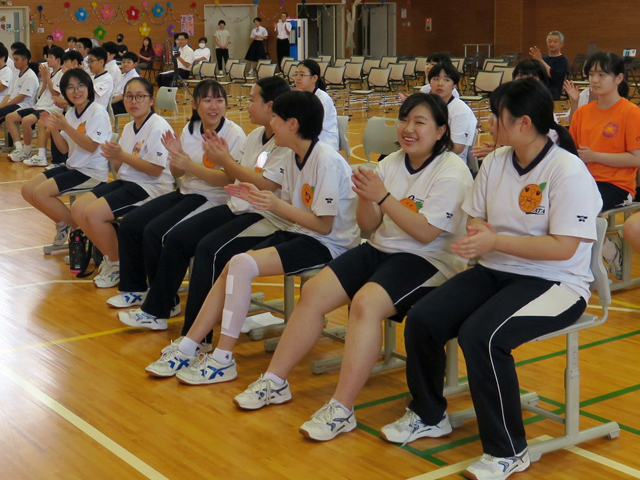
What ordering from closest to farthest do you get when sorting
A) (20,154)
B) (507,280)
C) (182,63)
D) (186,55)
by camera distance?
1. (507,280)
2. (20,154)
3. (182,63)
4. (186,55)

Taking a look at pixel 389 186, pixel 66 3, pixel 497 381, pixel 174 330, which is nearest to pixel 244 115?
pixel 66 3

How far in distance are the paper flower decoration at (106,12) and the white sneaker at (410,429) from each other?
1829 cm

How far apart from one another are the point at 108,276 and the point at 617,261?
301 cm

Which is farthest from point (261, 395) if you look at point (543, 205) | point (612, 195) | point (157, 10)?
point (157, 10)

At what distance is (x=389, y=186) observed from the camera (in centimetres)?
310

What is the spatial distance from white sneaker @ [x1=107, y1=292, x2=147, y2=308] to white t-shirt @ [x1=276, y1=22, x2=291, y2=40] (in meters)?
16.6

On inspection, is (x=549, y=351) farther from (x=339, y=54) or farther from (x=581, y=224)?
(x=339, y=54)

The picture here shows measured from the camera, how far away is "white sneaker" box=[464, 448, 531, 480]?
97.2 inches

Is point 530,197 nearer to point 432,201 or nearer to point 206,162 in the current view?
→ point 432,201

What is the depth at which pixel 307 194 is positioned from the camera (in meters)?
3.38

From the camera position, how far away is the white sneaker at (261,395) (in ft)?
10.0

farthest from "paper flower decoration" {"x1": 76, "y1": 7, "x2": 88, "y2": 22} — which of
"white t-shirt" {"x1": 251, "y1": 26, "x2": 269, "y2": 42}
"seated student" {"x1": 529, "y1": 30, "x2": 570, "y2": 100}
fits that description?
"seated student" {"x1": 529, "y1": 30, "x2": 570, "y2": 100}

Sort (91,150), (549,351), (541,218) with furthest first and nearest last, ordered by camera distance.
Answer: (91,150), (549,351), (541,218)

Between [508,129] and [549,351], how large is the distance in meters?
1.40
